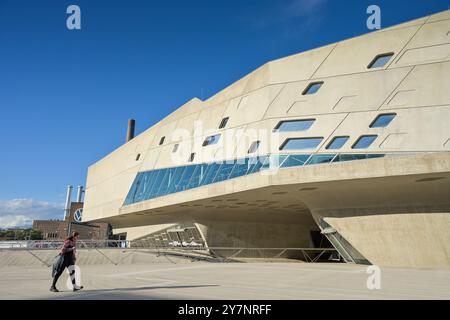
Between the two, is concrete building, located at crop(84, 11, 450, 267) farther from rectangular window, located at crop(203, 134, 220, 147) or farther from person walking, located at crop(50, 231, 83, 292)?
person walking, located at crop(50, 231, 83, 292)

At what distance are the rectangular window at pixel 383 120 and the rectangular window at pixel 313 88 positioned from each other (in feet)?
13.2

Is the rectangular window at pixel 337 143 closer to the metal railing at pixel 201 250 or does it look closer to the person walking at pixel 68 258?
the metal railing at pixel 201 250

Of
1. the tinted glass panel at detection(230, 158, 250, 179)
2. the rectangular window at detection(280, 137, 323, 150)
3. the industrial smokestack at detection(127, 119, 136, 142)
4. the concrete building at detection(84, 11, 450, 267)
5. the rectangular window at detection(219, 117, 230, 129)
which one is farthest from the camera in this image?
the industrial smokestack at detection(127, 119, 136, 142)

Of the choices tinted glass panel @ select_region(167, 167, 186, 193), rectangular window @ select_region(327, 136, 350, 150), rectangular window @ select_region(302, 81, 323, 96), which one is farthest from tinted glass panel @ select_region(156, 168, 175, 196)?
rectangular window @ select_region(327, 136, 350, 150)

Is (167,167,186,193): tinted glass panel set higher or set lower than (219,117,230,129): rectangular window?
lower

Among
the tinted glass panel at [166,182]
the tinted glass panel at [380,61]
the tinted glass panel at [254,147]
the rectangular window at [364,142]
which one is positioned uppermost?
the tinted glass panel at [380,61]

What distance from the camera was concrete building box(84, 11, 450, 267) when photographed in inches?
683

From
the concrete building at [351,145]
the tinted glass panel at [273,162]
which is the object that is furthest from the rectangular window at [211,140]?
the tinted glass panel at [273,162]

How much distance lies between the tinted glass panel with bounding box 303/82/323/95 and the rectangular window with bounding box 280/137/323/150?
3162 mm

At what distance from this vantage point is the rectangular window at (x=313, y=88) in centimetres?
2103

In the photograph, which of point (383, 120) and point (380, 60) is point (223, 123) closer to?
point (380, 60)

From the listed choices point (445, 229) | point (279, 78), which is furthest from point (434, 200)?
point (279, 78)

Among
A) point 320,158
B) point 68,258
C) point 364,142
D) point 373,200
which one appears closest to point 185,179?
point 320,158

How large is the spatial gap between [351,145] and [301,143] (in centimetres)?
279
